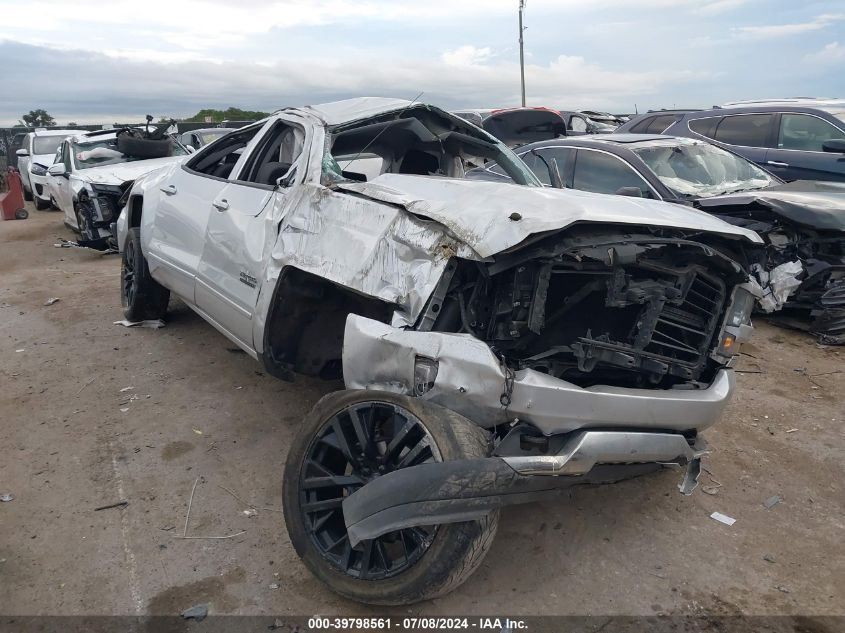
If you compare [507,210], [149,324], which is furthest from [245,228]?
[149,324]

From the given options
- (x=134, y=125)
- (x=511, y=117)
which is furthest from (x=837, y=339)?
(x=134, y=125)

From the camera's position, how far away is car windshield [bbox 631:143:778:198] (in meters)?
6.25

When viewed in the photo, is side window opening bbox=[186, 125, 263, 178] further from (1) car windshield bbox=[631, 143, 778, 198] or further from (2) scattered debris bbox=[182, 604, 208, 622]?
(1) car windshield bbox=[631, 143, 778, 198]

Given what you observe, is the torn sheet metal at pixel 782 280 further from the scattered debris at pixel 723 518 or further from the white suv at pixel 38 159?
the white suv at pixel 38 159

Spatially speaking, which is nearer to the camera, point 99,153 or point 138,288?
point 138,288

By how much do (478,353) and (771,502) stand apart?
76.8 inches

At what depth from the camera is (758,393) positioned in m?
4.68

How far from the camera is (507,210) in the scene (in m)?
2.64

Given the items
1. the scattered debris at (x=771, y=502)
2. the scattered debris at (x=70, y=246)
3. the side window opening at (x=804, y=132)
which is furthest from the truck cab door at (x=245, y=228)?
the side window opening at (x=804, y=132)

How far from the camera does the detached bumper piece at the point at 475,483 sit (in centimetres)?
229

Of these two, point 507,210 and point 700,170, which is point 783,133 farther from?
point 507,210

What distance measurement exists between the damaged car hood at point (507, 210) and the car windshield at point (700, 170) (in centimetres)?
338

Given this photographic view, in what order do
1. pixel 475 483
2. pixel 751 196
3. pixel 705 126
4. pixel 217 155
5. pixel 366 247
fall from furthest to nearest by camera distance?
pixel 705 126 < pixel 751 196 < pixel 217 155 < pixel 366 247 < pixel 475 483

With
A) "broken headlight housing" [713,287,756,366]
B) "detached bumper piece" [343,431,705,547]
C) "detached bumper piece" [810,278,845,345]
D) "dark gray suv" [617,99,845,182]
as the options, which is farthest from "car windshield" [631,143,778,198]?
"detached bumper piece" [343,431,705,547]
